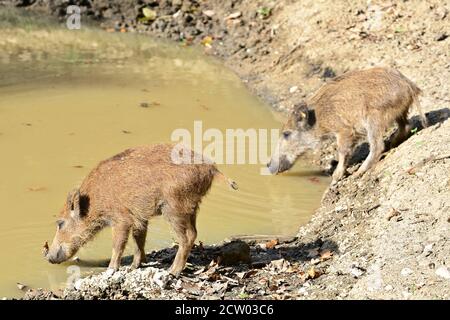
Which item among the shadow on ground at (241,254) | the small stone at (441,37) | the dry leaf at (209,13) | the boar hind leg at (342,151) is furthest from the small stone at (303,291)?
the dry leaf at (209,13)

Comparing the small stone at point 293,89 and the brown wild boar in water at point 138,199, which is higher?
the brown wild boar in water at point 138,199

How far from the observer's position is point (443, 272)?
649 cm

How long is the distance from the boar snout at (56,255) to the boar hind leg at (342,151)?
122 inches

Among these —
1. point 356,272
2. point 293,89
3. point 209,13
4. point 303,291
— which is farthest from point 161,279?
point 209,13

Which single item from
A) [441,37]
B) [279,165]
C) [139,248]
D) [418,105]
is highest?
[441,37]

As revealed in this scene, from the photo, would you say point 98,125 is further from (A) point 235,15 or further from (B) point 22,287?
(A) point 235,15

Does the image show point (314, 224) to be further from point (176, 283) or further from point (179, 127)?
point (179, 127)

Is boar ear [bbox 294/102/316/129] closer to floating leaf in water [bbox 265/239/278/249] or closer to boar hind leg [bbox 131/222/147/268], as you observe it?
floating leaf in water [bbox 265/239/278/249]

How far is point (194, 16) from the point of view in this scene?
588 inches

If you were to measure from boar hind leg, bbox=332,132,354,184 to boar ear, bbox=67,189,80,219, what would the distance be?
3049 millimetres

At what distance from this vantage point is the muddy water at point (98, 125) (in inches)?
331

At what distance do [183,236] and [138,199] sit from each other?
0.47 m

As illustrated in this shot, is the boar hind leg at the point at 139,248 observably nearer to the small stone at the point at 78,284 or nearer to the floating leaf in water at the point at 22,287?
the small stone at the point at 78,284

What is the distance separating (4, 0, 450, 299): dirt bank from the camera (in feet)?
22.2
